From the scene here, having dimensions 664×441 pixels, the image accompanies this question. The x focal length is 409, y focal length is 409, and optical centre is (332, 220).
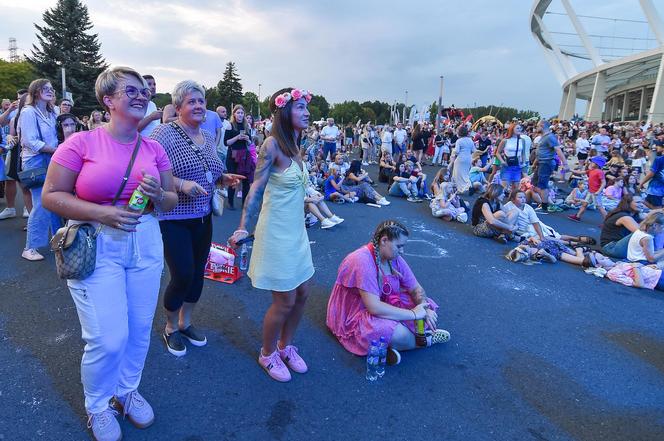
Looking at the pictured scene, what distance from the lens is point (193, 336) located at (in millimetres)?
3295

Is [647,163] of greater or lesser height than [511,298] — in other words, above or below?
above

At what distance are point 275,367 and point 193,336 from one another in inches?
31.5

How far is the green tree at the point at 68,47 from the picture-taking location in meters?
38.9

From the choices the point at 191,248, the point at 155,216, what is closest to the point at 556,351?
the point at 191,248

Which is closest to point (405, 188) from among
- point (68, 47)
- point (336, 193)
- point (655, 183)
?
point (336, 193)

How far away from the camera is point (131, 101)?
1989mm

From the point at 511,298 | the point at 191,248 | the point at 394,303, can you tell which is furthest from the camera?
the point at 511,298

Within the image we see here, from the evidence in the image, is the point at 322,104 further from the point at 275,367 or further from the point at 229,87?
the point at 275,367

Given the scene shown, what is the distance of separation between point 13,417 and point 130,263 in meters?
1.30

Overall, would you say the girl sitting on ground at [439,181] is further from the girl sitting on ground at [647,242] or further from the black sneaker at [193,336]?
the black sneaker at [193,336]

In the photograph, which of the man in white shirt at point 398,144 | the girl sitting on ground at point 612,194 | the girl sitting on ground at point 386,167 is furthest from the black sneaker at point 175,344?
the man in white shirt at point 398,144

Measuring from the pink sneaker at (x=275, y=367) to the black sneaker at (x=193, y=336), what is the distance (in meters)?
0.60

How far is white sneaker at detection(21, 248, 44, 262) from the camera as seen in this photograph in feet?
15.6

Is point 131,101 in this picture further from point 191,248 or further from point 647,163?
point 647,163
